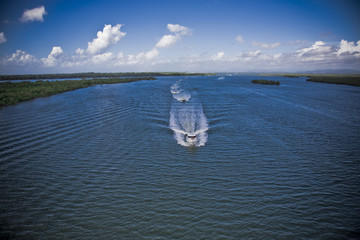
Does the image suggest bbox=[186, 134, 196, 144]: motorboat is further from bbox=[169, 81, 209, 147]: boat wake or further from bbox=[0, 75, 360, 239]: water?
bbox=[0, 75, 360, 239]: water

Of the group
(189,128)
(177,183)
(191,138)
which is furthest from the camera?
(189,128)

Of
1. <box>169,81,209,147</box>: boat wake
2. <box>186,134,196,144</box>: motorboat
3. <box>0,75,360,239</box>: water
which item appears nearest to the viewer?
<box>0,75,360,239</box>: water

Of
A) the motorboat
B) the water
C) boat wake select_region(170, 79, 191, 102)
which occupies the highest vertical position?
boat wake select_region(170, 79, 191, 102)

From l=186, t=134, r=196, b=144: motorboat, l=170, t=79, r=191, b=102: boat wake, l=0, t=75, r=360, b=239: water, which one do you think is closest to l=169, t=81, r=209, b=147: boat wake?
l=186, t=134, r=196, b=144: motorboat

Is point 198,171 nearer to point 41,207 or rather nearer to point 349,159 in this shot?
point 41,207

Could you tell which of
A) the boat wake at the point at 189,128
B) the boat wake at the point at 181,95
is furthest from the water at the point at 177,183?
the boat wake at the point at 181,95

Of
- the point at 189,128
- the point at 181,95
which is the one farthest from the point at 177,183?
the point at 181,95

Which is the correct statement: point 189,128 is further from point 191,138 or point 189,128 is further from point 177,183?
point 177,183

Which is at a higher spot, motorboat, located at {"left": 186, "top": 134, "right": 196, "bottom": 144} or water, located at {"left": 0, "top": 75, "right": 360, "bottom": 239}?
motorboat, located at {"left": 186, "top": 134, "right": 196, "bottom": 144}

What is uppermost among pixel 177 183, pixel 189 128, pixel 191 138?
pixel 189 128

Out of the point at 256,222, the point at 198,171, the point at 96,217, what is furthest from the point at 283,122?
the point at 96,217
